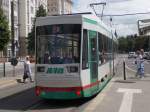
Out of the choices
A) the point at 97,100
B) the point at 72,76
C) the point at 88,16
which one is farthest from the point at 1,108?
the point at 88,16

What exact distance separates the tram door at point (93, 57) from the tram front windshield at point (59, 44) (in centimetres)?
80

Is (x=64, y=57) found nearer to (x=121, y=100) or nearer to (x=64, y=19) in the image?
(x=64, y=19)

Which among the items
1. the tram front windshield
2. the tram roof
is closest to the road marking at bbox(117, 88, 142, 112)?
the tram front windshield

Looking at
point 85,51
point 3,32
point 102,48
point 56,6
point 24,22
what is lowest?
point 85,51

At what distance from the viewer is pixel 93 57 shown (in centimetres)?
1415

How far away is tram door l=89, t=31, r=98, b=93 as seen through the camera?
45.4ft

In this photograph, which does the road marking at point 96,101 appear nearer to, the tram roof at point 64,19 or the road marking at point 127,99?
the road marking at point 127,99

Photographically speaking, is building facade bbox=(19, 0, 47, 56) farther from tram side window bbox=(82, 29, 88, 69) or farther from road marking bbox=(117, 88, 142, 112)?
tram side window bbox=(82, 29, 88, 69)

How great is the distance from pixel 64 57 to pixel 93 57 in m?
1.47

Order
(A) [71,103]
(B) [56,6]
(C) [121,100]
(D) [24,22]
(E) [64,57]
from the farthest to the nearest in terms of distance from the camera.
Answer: (B) [56,6] < (D) [24,22] < (C) [121,100] < (A) [71,103] < (E) [64,57]

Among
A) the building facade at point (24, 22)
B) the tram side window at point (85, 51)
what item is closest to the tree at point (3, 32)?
the tram side window at point (85, 51)

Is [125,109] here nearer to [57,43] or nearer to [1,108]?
[57,43]

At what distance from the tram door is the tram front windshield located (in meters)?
0.80

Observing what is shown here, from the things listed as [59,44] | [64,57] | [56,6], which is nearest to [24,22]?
[56,6]
